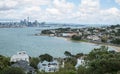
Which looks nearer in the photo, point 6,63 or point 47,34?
point 6,63

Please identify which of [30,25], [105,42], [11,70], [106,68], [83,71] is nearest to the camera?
[106,68]

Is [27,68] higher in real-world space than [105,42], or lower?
higher

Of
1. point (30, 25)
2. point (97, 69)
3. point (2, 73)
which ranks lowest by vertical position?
point (30, 25)

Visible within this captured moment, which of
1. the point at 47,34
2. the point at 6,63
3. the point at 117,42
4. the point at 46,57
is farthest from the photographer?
the point at 47,34

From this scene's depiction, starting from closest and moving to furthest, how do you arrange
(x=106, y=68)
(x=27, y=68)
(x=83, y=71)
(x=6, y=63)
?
1. (x=106, y=68)
2. (x=83, y=71)
3. (x=27, y=68)
4. (x=6, y=63)

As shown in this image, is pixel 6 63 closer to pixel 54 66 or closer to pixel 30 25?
pixel 54 66

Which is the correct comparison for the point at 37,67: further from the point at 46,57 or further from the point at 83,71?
the point at 83,71

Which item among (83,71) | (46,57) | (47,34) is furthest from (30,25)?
(83,71)

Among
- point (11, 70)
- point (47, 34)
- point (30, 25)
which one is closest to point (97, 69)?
point (11, 70)

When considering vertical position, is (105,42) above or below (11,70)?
below
